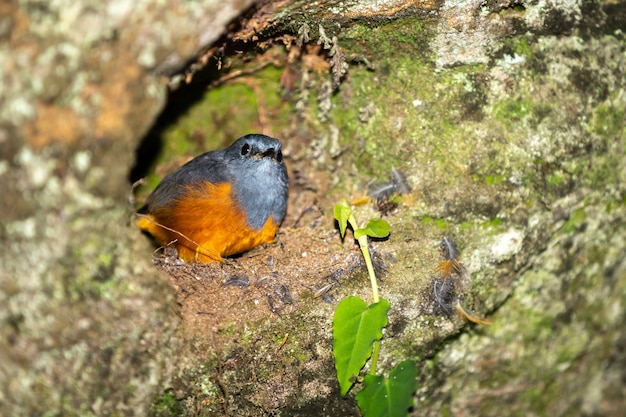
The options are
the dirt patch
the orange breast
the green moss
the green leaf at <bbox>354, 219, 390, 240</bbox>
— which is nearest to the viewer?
the dirt patch

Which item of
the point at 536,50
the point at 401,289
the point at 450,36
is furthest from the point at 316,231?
the point at 536,50

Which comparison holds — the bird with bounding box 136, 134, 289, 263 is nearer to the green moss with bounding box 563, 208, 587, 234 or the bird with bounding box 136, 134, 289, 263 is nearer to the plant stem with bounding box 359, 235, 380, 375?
the plant stem with bounding box 359, 235, 380, 375

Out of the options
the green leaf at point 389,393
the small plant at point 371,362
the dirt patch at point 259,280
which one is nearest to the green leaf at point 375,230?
the dirt patch at point 259,280

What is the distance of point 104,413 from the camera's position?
321cm

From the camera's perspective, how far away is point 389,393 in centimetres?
369

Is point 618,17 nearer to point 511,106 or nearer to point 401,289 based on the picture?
point 511,106

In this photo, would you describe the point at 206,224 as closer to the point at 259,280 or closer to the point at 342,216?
the point at 259,280

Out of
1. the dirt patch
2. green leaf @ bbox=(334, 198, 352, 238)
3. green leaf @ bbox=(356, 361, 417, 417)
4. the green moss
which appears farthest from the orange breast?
the green moss

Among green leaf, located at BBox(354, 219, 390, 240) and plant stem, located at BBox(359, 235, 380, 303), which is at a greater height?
green leaf, located at BBox(354, 219, 390, 240)

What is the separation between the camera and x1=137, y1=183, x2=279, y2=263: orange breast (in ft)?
15.1

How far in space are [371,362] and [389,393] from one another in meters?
0.23

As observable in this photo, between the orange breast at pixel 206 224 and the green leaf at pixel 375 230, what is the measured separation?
3.36 feet

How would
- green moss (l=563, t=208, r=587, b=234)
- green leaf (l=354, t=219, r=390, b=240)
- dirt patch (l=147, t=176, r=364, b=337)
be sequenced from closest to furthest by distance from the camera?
dirt patch (l=147, t=176, r=364, b=337)
green leaf (l=354, t=219, r=390, b=240)
green moss (l=563, t=208, r=587, b=234)

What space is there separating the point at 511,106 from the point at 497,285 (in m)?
1.27
